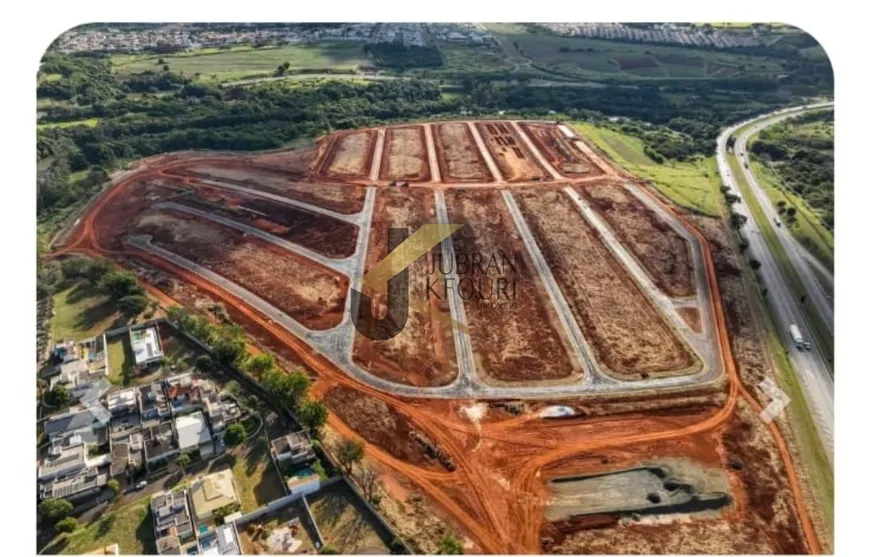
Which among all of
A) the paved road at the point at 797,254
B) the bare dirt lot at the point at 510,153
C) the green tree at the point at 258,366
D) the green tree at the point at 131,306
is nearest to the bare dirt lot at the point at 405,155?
the bare dirt lot at the point at 510,153

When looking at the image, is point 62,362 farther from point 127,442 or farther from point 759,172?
point 759,172

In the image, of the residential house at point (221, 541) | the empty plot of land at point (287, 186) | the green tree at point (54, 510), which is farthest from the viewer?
the empty plot of land at point (287, 186)

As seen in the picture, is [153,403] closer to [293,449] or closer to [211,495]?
[211,495]

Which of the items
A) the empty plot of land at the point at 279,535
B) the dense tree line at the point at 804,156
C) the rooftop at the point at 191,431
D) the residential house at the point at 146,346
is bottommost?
the empty plot of land at the point at 279,535

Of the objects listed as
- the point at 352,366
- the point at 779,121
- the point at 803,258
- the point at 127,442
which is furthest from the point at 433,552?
the point at 779,121

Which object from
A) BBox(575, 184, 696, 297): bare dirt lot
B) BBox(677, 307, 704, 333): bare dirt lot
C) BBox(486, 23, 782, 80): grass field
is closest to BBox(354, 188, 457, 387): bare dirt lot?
BBox(677, 307, 704, 333): bare dirt lot

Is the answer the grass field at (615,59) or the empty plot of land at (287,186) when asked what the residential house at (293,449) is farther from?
the grass field at (615,59)

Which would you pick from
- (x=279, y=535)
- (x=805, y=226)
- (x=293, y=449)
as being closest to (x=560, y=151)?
(x=805, y=226)
